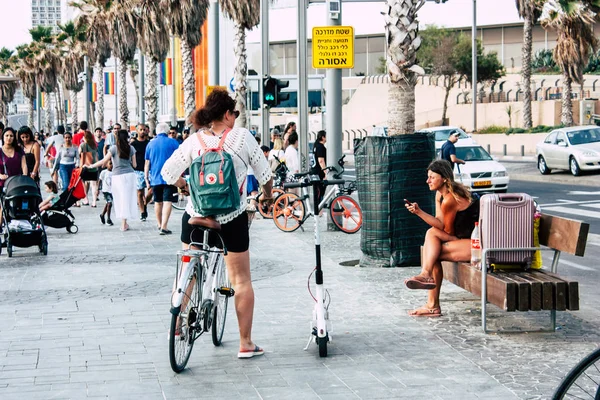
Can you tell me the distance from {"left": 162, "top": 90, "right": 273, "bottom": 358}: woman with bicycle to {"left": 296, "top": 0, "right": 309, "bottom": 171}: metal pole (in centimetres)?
1112

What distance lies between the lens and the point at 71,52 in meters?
68.6

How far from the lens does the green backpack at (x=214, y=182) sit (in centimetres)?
672

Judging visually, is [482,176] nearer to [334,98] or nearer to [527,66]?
[334,98]

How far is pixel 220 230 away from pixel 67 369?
55.7 inches

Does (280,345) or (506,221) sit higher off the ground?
(506,221)

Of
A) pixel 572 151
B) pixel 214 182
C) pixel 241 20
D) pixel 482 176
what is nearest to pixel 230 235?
pixel 214 182

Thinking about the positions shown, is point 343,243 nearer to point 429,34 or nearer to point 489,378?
point 489,378

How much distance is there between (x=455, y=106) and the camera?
217ft

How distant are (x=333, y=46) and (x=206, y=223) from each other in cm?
931

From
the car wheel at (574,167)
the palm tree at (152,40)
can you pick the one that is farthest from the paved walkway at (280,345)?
the palm tree at (152,40)

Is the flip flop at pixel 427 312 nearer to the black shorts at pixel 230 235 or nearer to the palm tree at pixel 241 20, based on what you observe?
the black shorts at pixel 230 235

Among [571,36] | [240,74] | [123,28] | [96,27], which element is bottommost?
[240,74]

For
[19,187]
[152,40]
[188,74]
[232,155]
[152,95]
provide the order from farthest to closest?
[152,95] → [152,40] → [188,74] → [19,187] → [232,155]

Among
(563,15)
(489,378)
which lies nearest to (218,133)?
(489,378)
